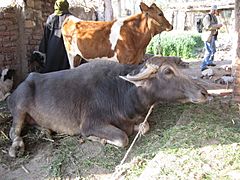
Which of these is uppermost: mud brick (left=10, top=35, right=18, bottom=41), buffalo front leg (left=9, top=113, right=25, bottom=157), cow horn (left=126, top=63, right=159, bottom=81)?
mud brick (left=10, top=35, right=18, bottom=41)

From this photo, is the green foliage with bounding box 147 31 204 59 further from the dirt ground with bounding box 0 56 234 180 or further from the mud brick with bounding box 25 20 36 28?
the dirt ground with bounding box 0 56 234 180

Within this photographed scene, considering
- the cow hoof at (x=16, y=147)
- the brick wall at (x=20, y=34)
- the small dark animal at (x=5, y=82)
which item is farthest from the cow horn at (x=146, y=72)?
the brick wall at (x=20, y=34)

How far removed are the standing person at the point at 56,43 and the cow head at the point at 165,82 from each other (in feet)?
10.2

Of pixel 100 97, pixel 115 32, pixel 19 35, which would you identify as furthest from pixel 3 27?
pixel 100 97

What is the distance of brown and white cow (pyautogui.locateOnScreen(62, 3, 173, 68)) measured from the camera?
20.0 feet

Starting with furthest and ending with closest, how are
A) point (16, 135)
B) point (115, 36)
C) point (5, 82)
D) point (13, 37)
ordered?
point (13, 37) → point (5, 82) → point (115, 36) → point (16, 135)

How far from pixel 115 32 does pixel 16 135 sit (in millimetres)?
2784

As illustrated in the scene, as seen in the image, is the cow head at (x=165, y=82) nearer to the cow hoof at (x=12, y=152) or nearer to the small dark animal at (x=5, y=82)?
the cow hoof at (x=12, y=152)

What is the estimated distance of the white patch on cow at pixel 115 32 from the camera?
6.11 metres

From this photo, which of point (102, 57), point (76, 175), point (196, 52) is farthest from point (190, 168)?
point (196, 52)

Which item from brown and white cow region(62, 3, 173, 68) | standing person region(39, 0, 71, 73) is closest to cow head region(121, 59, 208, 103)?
brown and white cow region(62, 3, 173, 68)

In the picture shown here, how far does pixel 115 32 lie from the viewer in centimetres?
619

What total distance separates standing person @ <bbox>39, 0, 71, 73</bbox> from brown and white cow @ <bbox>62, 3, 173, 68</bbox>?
0.22 metres

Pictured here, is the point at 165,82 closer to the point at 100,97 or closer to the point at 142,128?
the point at 142,128
